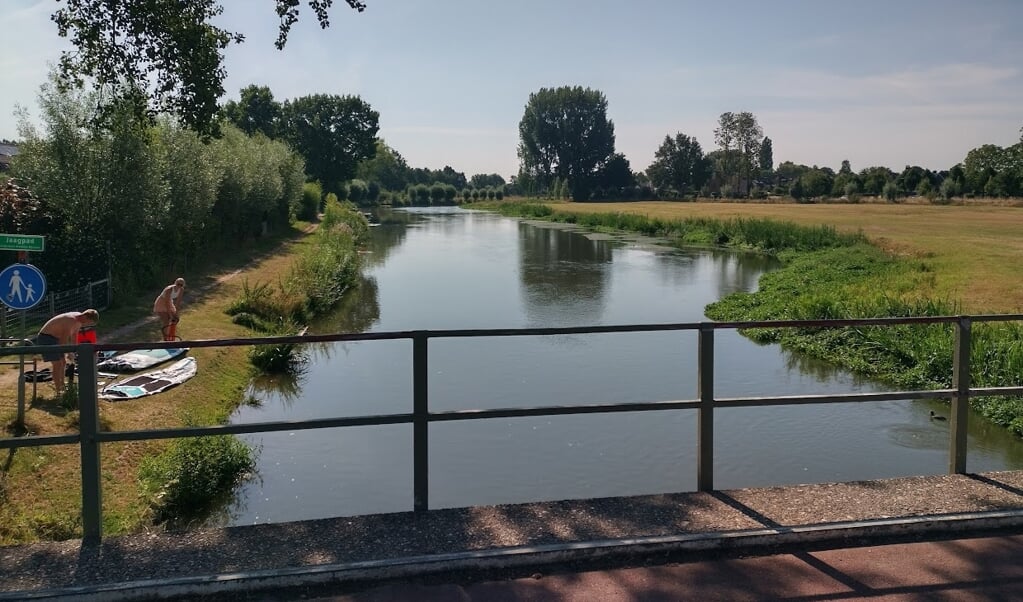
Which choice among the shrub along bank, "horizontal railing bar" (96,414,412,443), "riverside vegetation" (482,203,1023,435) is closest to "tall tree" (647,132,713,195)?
"riverside vegetation" (482,203,1023,435)

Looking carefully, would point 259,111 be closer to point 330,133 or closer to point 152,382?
point 330,133

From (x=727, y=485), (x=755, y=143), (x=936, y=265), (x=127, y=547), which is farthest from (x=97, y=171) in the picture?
(x=755, y=143)

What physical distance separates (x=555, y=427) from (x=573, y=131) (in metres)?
144

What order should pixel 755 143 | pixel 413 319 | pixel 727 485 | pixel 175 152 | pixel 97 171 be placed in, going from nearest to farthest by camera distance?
1. pixel 727 485
2. pixel 97 171
3. pixel 413 319
4. pixel 175 152
5. pixel 755 143

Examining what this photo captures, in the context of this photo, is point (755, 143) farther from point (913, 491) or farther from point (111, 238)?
point (913, 491)

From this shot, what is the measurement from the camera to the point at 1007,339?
50.6ft

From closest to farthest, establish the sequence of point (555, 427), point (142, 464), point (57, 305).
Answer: point (142, 464)
point (555, 427)
point (57, 305)

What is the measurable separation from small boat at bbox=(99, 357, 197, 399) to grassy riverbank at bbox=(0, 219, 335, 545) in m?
0.16

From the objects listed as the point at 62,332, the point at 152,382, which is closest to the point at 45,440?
the point at 62,332

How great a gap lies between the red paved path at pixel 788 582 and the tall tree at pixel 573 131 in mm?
148440

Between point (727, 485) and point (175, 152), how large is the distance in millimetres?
21314

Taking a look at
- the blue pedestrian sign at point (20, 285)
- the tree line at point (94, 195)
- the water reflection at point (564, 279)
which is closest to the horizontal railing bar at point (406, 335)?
the blue pedestrian sign at point (20, 285)

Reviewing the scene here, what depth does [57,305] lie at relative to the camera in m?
18.9

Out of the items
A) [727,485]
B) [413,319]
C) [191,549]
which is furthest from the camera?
[413,319]
